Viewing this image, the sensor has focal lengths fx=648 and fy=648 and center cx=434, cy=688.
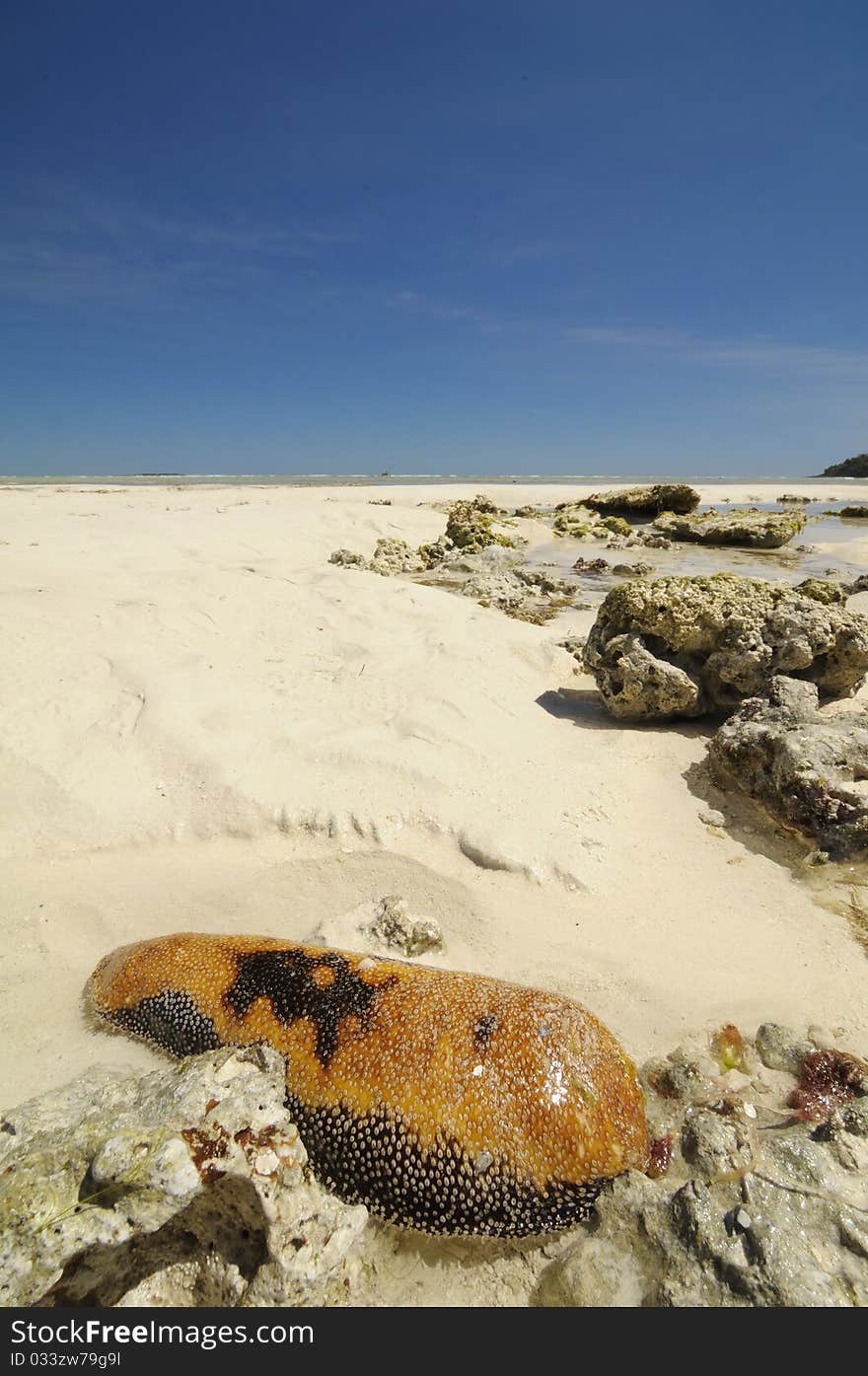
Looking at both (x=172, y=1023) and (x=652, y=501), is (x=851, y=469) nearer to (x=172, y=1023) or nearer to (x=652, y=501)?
(x=652, y=501)

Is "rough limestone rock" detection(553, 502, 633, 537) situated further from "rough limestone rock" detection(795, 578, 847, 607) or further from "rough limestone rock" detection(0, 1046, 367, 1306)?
"rough limestone rock" detection(0, 1046, 367, 1306)

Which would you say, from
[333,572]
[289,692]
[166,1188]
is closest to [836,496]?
[333,572]

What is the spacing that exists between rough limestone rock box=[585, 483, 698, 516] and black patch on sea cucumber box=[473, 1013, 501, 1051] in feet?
91.4

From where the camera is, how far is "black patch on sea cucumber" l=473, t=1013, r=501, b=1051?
2070mm

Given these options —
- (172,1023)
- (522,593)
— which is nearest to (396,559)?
(522,593)

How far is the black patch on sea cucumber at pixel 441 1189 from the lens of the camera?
1.85 meters

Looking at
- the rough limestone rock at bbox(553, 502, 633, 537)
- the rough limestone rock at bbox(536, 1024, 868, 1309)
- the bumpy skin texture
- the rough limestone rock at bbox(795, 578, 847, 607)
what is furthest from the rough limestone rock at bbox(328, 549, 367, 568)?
the rough limestone rock at bbox(536, 1024, 868, 1309)

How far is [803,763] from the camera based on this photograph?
374 centimetres

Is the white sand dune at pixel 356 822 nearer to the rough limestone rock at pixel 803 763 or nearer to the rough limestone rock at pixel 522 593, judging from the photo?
the rough limestone rock at pixel 803 763

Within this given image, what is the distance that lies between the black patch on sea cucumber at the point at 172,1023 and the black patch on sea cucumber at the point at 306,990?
0.13 meters

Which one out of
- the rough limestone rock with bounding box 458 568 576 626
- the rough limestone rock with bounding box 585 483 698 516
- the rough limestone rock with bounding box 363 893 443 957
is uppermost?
the rough limestone rock with bounding box 585 483 698 516

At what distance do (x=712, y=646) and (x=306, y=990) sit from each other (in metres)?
4.19

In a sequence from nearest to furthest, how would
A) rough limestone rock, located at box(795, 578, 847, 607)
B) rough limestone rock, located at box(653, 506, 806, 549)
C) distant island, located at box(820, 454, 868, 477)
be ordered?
rough limestone rock, located at box(795, 578, 847, 607) → rough limestone rock, located at box(653, 506, 806, 549) → distant island, located at box(820, 454, 868, 477)

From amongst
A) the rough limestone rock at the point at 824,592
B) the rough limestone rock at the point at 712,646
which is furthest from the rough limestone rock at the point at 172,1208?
the rough limestone rock at the point at 824,592
